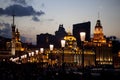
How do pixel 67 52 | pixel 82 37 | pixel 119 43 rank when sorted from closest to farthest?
pixel 82 37
pixel 67 52
pixel 119 43

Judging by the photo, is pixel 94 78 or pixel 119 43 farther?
pixel 119 43

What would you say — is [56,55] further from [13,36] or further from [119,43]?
[119,43]

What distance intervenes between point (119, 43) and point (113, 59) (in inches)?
395

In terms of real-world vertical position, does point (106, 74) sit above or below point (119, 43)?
below

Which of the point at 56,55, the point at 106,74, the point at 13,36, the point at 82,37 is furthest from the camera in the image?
the point at 13,36

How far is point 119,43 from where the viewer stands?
627 ft

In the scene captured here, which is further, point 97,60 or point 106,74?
point 97,60

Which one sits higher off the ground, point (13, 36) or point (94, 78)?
point (13, 36)

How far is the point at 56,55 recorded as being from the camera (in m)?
155

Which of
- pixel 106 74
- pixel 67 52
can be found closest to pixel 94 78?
pixel 106 74

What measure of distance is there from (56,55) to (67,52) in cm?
1133

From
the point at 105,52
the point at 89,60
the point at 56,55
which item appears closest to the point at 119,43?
the point at 105,52

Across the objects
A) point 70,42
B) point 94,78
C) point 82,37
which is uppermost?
point 70,42

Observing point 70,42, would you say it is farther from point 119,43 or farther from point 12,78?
point 12,78
